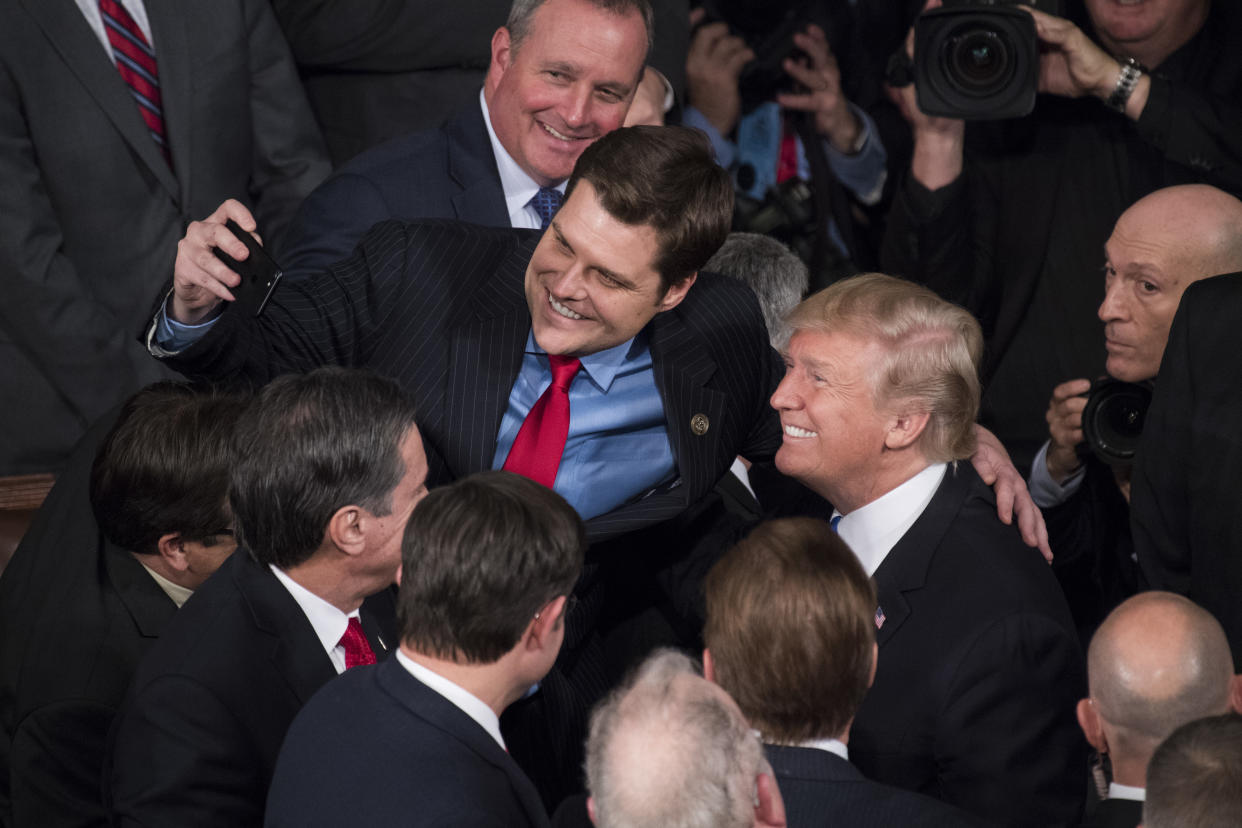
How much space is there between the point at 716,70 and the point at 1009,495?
2.09 m

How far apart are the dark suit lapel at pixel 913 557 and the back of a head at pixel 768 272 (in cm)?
86

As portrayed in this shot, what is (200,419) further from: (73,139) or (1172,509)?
(1172,509)

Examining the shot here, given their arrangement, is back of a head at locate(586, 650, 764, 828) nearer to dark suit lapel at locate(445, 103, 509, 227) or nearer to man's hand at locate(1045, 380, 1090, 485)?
dark suit lapel at locate(445, 103, 509, 227)

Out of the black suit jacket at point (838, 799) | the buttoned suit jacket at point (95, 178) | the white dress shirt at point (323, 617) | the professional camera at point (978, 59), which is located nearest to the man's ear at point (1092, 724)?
the black suit jacket at point (838, 799)

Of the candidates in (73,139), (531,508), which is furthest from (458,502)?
(73,139)

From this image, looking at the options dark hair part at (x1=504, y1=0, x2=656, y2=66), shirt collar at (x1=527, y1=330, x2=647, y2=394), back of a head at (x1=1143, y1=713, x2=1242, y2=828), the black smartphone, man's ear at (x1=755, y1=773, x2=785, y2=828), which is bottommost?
shirt collar at (x1=527, y1=330, x2=647, y2=394)

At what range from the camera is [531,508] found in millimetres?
2061

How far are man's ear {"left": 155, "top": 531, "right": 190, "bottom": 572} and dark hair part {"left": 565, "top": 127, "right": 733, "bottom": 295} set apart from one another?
941mm

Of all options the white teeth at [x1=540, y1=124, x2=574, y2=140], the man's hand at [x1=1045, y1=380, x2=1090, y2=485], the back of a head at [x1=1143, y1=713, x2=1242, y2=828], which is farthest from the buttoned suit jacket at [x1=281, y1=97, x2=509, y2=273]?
the back of a head at [x1=1143, y1=713, x2=1242, y2=828]

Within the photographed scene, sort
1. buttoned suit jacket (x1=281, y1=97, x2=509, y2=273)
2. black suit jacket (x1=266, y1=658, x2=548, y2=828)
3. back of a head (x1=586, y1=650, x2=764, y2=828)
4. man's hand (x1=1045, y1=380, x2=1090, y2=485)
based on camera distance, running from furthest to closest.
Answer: man's hand (x1=1045, y1=380, x2=1090, y2=485)
buttoned suit jacket (x1=281, y1=97, x2=509, y2=273)
black suit jacket (x1=266, y1=658, x2=548, y2=828)
back of a head (x1=586, y1=650, x2=764, y2=828)

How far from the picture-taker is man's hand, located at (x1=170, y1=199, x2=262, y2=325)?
238cm

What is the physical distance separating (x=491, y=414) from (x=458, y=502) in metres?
0.67

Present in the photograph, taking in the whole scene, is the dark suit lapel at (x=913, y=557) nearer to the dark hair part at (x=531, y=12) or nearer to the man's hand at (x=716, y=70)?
the dark hair part at (x=531, y=12)

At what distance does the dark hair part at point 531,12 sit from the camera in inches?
124
